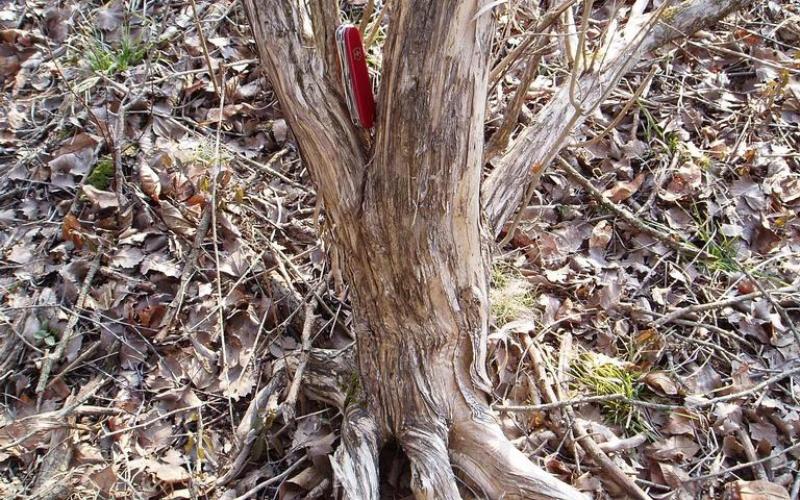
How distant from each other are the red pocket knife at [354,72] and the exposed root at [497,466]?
1160mm

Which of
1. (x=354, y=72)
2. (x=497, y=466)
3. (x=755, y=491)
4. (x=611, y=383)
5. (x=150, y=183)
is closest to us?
(x=354, y=72)

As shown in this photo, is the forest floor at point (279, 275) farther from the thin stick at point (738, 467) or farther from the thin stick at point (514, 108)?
the thin stick at point (514, 108)

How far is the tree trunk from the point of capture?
184 centimetres

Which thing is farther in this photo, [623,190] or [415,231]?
[623,190]

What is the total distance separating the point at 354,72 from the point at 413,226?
506mm

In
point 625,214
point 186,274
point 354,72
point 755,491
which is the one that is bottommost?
point 755,491

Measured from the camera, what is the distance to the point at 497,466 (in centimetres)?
223

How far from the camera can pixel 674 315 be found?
9.82 feet

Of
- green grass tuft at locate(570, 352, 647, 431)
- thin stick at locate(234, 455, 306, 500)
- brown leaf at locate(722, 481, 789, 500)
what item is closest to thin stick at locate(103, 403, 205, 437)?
thin stick at locate(234, 455, 306, 500)

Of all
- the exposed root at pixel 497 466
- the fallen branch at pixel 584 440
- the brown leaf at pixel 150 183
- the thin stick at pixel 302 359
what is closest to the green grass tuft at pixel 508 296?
the fallen branch at pixel 584 440

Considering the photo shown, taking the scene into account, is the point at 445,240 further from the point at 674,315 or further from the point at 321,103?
the point at 674,315

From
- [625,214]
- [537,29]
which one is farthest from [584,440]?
[537,29]

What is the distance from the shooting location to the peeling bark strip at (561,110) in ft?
8.76

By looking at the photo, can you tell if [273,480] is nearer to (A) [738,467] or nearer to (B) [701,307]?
(A) [738,467]
